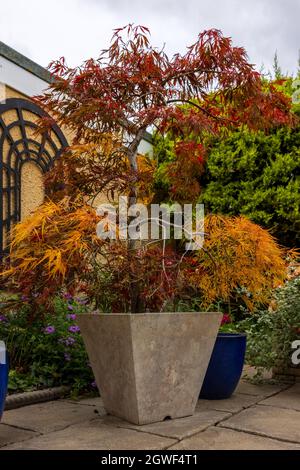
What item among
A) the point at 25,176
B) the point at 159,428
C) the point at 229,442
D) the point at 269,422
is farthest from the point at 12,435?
the point at 25,176

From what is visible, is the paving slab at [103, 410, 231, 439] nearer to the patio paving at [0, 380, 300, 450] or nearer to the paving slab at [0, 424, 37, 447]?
the patio paving at [0, 380, 300, 450]

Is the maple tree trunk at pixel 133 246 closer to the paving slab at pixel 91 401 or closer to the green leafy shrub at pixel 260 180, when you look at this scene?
the paving slab at pixel 91 401

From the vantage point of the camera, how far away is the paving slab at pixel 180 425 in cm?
285

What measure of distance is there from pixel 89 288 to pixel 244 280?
3.73ft

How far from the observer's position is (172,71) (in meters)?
3.56

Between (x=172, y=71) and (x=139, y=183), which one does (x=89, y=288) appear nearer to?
(x=139, y=183)

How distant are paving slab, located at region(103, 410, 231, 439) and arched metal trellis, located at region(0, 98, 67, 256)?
283 centimetres

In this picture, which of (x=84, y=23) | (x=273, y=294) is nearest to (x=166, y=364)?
(x=273, y=294)

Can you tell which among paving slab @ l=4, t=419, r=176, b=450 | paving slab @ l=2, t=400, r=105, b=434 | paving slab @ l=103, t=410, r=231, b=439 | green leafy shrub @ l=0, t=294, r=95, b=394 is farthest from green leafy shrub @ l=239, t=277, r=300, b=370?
paving slab @ l=4, t=419, r=176, b=450

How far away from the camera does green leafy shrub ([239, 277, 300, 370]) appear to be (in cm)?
431

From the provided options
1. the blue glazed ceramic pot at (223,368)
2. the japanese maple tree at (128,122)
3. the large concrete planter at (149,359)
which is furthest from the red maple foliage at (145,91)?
the blue glazed ceramic pot at (223,368)

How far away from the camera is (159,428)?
2943mm

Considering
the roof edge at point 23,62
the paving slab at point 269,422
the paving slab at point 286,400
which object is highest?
the roof edge at point 23,62
